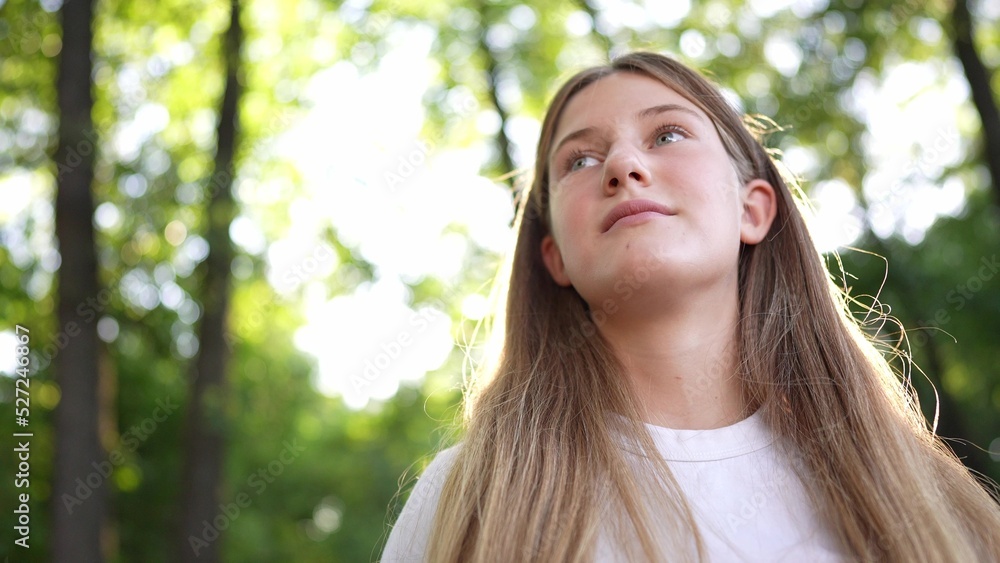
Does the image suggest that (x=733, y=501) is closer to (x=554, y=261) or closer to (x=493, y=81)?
(x=554, y=261)

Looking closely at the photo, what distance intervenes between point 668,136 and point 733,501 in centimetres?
121

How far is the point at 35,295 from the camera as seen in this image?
10062mm

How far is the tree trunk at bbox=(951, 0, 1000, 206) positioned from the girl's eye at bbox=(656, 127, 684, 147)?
18.8 feet

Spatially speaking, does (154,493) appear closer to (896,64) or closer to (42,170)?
(42,170)

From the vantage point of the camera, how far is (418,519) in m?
2.24

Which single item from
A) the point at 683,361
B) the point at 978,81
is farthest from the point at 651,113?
the point at 978,81

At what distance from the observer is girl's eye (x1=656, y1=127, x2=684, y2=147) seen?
8.73 ft

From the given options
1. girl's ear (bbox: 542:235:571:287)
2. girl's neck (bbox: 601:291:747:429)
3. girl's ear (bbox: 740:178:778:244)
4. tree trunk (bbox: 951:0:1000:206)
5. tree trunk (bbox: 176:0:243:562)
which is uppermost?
tree trunk (bbox: 951:0:1000:206)

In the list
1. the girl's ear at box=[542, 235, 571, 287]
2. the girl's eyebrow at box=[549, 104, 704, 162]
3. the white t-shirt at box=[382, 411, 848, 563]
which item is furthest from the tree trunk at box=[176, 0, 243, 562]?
the white t-shirt at box=[382, 411, 848, 563]

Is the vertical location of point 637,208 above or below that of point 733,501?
above

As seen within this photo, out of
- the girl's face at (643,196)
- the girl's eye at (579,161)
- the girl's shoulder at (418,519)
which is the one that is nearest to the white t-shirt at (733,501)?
the girl's shoulder at (418,519)

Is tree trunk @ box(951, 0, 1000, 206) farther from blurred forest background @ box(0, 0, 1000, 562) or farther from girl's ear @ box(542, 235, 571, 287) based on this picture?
girl's ear @ box(542, 235, 571, 287)

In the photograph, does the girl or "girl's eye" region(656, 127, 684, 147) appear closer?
the girl

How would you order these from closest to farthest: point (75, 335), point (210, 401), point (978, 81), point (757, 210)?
point (757, 210) < point (75, 335) < point (978, 81) < point (210, 401)
